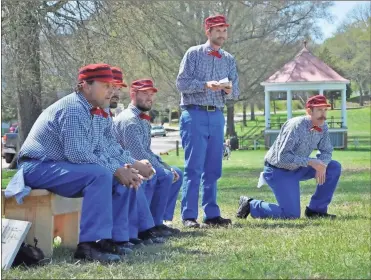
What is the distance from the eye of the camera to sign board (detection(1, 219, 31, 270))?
17.2ft

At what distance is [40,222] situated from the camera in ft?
19.5

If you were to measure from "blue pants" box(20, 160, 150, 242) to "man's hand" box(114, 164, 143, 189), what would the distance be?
0.12m

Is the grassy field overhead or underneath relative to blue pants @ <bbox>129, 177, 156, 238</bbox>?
underneath

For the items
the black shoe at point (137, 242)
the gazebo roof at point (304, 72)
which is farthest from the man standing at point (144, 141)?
the gazebo roof at point (304, 72)

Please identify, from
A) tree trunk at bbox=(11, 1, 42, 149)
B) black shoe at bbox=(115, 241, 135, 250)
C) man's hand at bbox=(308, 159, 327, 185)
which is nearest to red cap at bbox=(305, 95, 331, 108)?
man's hand at bbox=(308, 159, 327, 185)

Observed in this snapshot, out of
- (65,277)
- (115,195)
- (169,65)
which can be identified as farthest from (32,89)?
(65,277)

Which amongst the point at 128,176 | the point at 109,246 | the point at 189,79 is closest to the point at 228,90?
the point at 189,79

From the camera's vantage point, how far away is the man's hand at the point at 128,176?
19.9 ft

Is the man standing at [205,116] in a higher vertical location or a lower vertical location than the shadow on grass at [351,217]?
higher

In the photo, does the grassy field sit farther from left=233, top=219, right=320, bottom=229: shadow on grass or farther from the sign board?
the sign board

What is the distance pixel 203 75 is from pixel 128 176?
2378 millimetres

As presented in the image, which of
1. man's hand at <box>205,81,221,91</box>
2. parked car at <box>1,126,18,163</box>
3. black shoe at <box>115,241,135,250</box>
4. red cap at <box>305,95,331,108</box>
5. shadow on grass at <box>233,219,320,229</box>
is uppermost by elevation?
man's hand at <box>205,81,221,91</box>

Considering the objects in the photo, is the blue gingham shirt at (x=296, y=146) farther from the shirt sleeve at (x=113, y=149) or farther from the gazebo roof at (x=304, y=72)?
the gazebo roof at (x=304, y=72)

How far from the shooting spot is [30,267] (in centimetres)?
536
